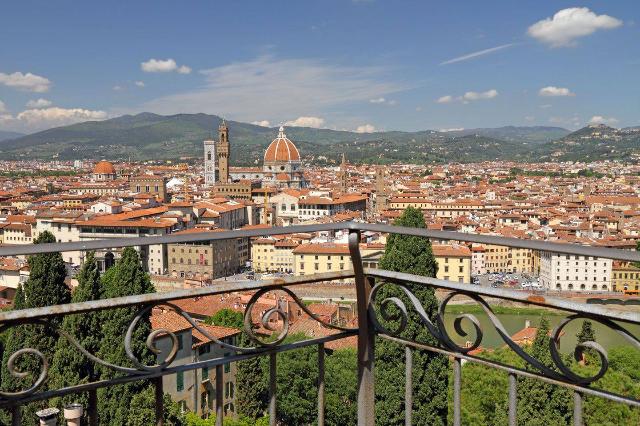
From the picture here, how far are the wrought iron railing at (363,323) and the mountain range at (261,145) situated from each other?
93273mm

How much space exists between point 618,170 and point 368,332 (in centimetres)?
8376

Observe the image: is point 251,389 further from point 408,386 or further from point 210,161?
point 210,161

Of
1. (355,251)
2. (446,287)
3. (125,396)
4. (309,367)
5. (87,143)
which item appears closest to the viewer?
(446,287)

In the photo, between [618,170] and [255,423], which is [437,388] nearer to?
[255,423]

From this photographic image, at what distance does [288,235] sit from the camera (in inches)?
146

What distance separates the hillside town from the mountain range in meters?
48.1

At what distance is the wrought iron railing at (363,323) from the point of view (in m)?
0.84

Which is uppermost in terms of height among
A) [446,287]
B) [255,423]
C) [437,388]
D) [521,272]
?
[446,287]

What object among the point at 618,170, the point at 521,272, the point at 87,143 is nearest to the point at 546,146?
the point at 618,170

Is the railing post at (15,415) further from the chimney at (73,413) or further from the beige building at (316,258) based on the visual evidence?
the beige building at (316,258)

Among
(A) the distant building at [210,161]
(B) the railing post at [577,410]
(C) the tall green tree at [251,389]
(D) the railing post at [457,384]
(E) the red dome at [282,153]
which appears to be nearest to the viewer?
(B) the railing post at [577,410]

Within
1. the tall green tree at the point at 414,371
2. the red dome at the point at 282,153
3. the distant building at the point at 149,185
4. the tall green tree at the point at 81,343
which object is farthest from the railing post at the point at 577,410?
the red dome at the point at 282,153

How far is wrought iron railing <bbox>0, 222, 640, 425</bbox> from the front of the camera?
0.84 meters

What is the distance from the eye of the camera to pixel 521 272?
26234 millimetres
